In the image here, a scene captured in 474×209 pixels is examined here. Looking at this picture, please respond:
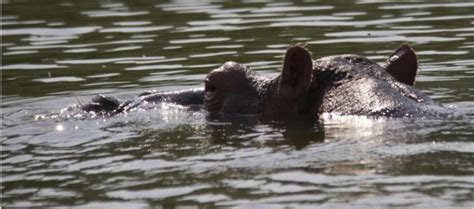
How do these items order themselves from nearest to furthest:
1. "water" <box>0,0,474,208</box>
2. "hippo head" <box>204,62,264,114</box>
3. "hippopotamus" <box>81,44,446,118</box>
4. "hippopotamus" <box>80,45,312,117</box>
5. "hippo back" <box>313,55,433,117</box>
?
"water" <box>0,0,474,208</box>
"hippo back" <box>313,55,433,117</box>
"hippopotamus" <box>81,44,446,118</box>
"hippopotamus" <box>80,45,312,117</box>
"hippo head" <box>204,62,264,114</box>

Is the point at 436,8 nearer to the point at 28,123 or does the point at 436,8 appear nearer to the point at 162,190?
the point at 28,123

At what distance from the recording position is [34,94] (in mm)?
11250

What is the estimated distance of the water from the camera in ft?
20.3

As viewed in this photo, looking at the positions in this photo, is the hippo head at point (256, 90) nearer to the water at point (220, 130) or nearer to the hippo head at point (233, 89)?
the hippo head at point (233, 89)

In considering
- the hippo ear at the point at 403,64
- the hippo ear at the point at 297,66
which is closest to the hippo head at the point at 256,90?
the hippo ear at the point at 297,66

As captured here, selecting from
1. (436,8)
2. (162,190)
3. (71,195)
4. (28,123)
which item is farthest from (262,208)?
(436,8)

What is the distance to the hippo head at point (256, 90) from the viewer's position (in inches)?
332

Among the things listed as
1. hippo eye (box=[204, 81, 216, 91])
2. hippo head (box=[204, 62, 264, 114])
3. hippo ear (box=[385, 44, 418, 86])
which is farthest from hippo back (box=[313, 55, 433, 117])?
hippo eye (box=[204, 81, 216, 91])

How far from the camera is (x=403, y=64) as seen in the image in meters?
8.85

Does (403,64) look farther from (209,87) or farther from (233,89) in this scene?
Answer: (209,87)

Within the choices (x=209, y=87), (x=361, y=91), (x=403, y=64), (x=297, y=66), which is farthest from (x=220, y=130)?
(x=403, y=64)

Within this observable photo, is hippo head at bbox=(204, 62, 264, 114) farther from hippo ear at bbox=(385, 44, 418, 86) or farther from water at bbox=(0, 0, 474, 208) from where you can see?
hippo ear at bbox=(385, 44, 418, 86)

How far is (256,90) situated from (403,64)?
113 centimetres

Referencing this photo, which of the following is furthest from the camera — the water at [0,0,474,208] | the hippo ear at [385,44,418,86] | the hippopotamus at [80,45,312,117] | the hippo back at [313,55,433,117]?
the hippo ear at [385,44,418,86]
